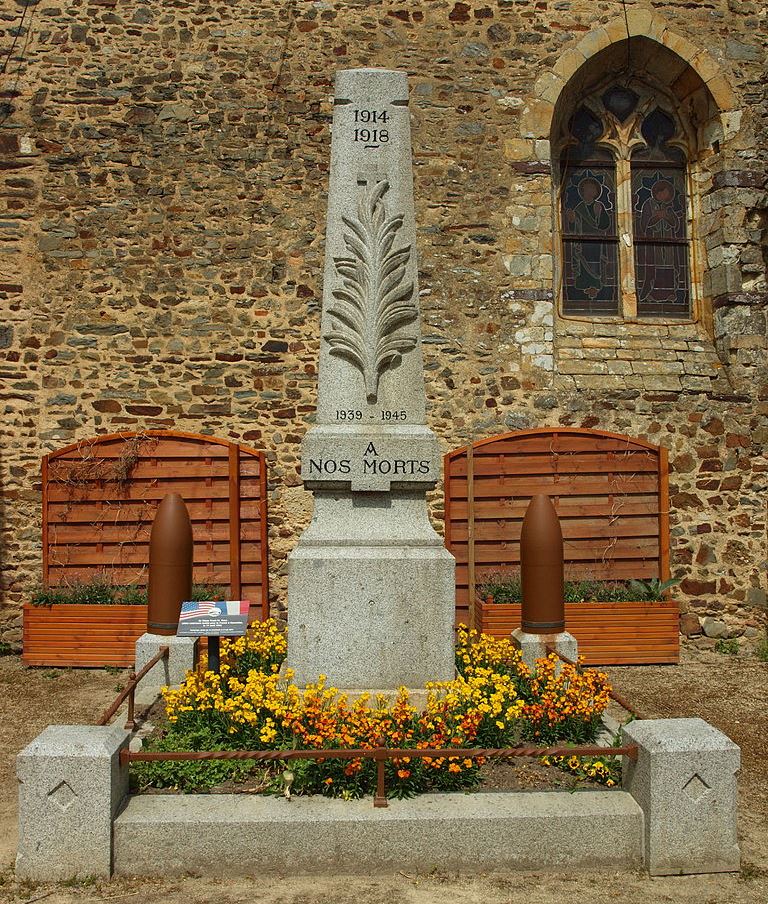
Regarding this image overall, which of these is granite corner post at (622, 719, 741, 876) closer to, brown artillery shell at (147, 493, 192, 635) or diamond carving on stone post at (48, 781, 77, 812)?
diamond carving on stone post at (48, 781, 77, 812)

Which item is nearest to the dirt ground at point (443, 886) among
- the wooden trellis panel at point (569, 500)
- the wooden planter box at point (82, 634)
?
the wooden planter box at point (82, 634)

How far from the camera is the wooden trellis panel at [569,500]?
885cm

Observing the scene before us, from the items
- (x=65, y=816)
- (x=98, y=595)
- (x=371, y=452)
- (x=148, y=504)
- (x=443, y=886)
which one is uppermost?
(x=371, y=452)

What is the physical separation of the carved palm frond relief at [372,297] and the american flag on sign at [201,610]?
1675 mm

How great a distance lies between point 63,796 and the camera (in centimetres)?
352

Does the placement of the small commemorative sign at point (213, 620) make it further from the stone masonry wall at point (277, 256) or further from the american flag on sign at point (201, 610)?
the stone masonry wall at point (277, 256)

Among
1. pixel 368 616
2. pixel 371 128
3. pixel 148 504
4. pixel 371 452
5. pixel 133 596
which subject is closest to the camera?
pixel 368 616

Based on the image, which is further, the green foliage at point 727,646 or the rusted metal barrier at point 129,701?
the green foliage at point 727,646

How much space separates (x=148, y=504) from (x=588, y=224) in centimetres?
608

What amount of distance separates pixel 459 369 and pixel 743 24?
5.22 m

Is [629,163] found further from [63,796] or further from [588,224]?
[63,796]

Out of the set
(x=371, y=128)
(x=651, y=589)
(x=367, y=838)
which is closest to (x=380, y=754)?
(x=367, y=838)

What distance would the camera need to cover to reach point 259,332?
9047 millimetres

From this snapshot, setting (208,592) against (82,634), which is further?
(208,592)
